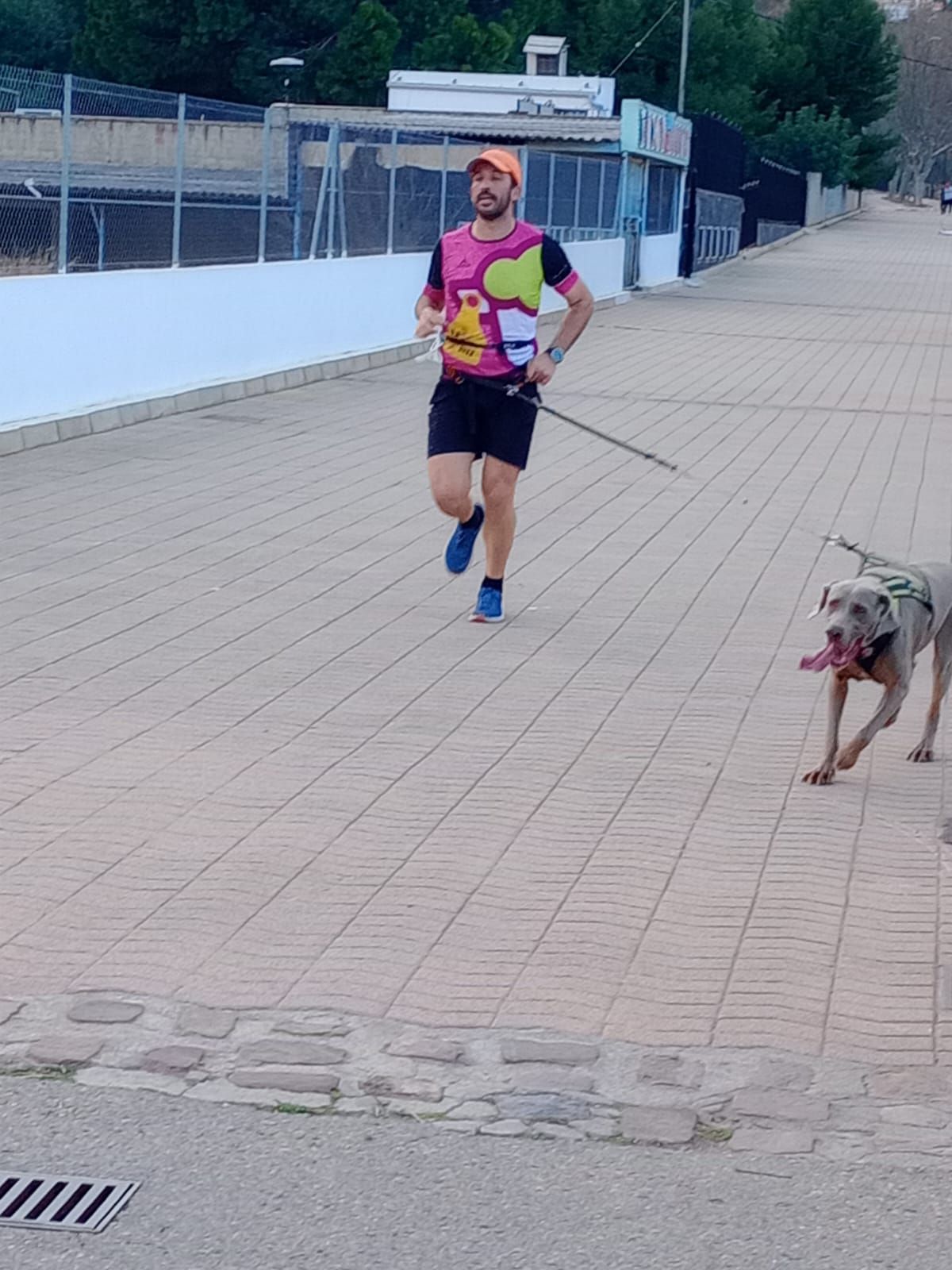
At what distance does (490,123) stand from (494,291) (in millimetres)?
34045

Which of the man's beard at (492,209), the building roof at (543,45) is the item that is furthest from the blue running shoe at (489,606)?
the building roof at (543,45)

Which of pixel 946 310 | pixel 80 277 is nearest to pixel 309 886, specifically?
pixel 80 277

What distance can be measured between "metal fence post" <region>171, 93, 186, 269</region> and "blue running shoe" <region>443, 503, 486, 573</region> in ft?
24.2

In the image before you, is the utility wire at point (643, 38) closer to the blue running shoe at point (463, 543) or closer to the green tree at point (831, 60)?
the green tree at point (831, 60)

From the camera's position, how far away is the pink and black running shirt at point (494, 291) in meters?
8.34

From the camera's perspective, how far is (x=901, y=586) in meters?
6.38

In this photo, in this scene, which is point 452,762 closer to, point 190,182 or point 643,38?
point 190,182

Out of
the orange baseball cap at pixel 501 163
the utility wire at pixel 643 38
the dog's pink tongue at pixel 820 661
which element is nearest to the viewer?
the dog's pink tongue at pixel 820 661

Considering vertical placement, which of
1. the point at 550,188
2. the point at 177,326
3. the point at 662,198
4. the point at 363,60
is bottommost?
the point at 177,326

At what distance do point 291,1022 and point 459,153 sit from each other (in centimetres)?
2182

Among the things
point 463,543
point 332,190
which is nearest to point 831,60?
point 332,190

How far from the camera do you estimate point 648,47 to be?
65562 mm

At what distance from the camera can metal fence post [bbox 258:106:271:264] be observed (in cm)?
1781

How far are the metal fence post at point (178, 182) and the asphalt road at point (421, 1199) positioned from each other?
12472 mm
